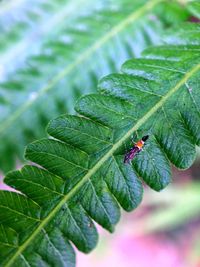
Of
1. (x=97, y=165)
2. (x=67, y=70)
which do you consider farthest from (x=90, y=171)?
(x=67, y=70)

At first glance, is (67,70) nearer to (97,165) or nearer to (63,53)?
(63,53)

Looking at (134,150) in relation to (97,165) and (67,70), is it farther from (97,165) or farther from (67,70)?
(67,70)

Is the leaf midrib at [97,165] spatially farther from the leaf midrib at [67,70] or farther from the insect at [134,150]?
the leaf midrib at [67,70]

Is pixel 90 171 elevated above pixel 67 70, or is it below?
below

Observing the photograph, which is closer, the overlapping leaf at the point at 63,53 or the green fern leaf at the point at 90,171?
the green fern leaf at the point at 90,171

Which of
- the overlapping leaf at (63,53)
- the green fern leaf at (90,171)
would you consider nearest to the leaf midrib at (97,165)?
the green fern leaf at (90,171)

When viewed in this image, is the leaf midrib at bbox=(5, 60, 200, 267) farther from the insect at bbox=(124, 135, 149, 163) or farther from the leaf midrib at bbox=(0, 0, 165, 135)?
the leaf midrib at bbox=(0, 0, 165, 135)

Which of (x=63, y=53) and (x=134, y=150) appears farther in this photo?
(x=63, y=53)
